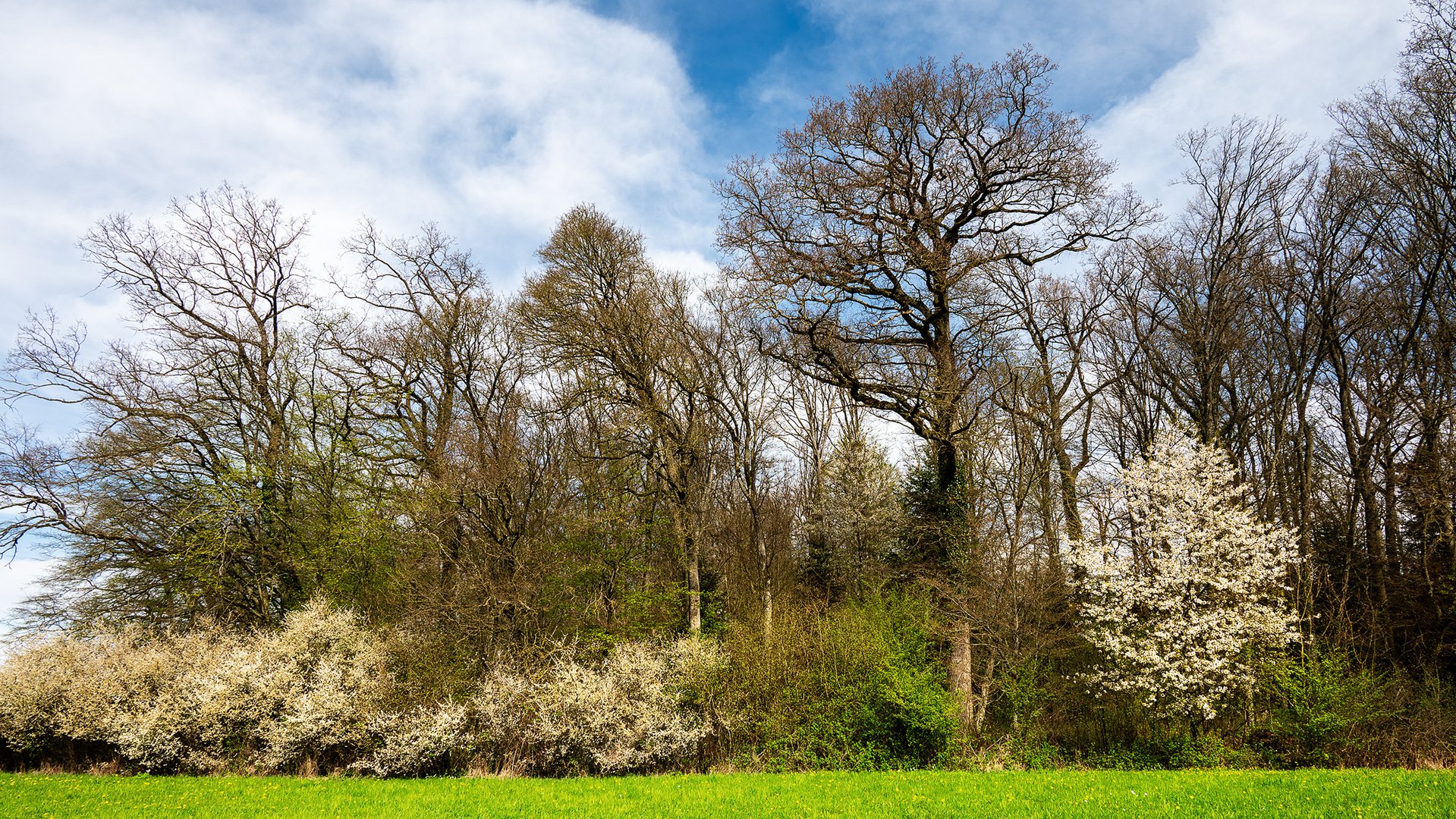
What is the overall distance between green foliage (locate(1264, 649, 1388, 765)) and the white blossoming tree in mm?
632

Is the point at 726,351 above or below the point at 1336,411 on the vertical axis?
above

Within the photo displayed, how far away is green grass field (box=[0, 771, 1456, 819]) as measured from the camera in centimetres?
884

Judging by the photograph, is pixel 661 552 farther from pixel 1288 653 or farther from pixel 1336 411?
pixel 1336 411

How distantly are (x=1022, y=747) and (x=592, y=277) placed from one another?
13.8 m

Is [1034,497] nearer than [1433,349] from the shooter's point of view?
No

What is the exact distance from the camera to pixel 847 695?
13453 mm

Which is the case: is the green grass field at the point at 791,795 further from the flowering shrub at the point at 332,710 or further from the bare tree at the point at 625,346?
the bare tree at the point at 625,346

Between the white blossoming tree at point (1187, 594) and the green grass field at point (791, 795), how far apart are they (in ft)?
5.70

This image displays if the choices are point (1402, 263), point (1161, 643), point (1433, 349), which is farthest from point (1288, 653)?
point (1402, 263)

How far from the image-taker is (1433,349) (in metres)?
17.2

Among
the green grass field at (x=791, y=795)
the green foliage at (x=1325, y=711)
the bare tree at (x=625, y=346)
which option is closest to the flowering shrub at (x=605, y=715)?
the green grass field at (x=791, y=795)

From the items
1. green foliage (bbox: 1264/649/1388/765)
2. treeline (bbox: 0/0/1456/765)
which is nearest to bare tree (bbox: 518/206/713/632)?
treeline (bbox: 0/0/1456/765)

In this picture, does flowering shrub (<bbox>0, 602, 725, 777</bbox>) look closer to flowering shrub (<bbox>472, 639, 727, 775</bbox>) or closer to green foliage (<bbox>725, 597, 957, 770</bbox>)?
flowering shrub (<bbox>472, 639, 727, 775</bbox>)

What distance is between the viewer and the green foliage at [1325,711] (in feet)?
39.5
